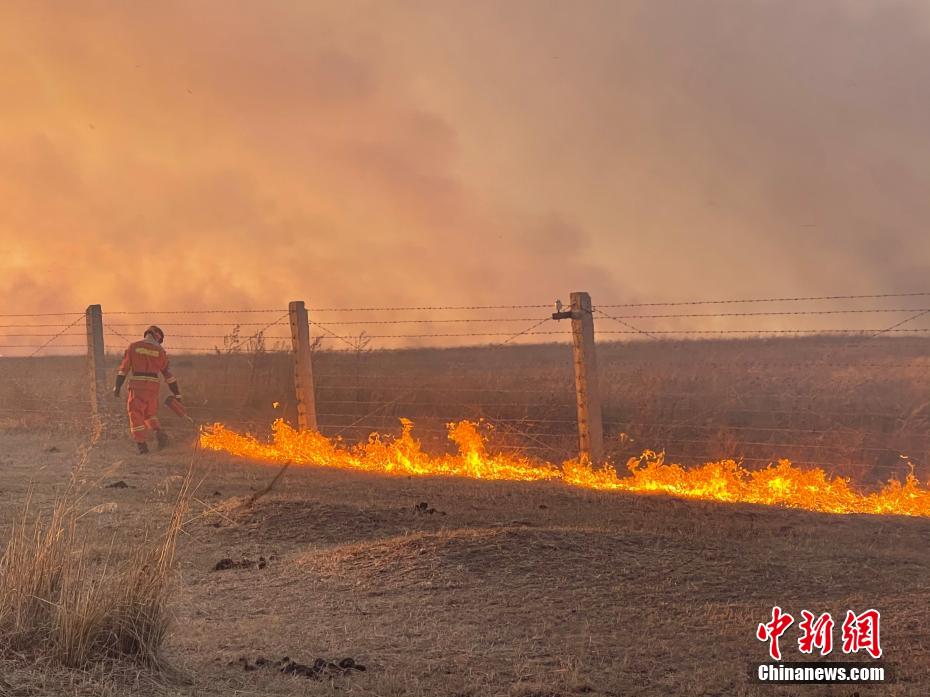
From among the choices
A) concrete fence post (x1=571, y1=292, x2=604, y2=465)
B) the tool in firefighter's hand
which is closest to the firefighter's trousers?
the tool in firefighter's hand

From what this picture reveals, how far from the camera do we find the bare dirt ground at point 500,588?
5.22m

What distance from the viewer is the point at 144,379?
51.0 feet

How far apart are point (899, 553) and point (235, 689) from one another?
6043 millimetres

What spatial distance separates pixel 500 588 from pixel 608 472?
5.79 meters

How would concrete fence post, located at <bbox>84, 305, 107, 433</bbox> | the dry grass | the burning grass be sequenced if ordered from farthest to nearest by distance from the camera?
A: concrete fence post, located at <bbox>84, 305, 107, 433</bbox> < the dry grass < the burning grass

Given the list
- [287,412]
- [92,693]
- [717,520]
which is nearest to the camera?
[92,693]

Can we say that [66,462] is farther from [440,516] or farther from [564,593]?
[564,593]

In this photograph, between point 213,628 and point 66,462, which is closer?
point 213,628

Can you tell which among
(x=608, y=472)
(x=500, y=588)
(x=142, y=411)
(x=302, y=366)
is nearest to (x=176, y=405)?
(x=142, y=411)

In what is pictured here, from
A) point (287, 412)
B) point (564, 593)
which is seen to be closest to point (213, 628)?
point (564, 593)

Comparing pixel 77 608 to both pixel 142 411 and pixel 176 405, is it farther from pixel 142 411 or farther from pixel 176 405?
pixel 176 405

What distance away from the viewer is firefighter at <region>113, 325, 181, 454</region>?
15.4 meters

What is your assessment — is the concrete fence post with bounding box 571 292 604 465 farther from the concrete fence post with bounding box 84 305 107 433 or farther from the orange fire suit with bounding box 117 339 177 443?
the concrete fence post with bounding box 84 305 107 433

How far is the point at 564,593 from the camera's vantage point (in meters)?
7.00
